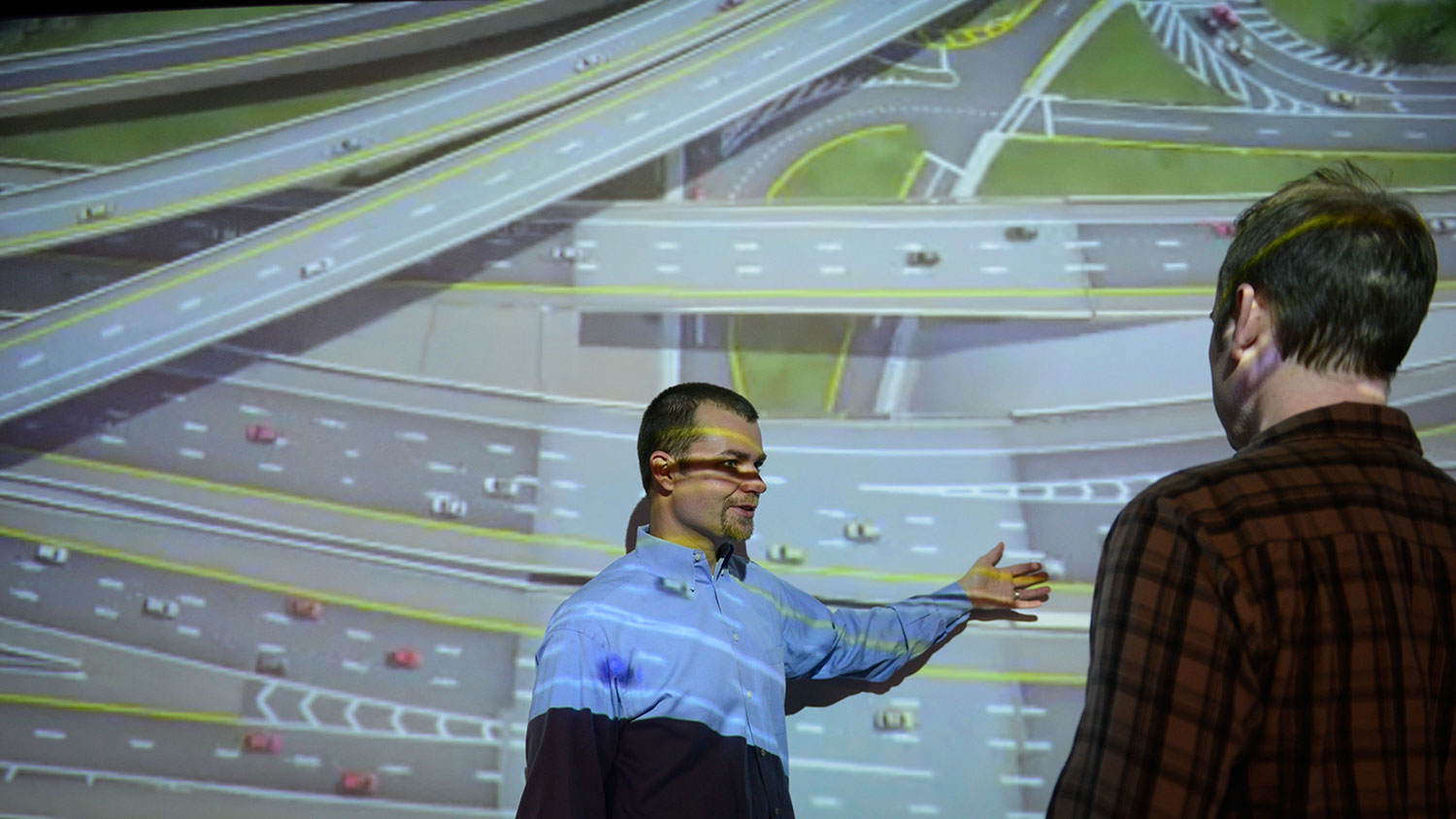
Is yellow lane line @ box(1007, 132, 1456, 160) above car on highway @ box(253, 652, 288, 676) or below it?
above

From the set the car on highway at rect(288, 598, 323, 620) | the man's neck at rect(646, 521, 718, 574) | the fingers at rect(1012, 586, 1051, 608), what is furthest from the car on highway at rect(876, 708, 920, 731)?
the car on highway at rect(288, 598, 323, 620)

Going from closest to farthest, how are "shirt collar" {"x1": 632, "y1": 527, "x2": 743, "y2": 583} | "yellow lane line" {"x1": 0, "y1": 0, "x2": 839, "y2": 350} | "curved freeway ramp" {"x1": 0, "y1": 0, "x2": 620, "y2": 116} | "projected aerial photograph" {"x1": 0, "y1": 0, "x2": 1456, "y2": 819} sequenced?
"shirt collar" {"x1": 632, "y1": 527, "x2": 743, "y2": 583}, "projected aerial photograph" {"x1": 0, "y1": 0, "x2": 1456, "y2": 819}, "yellow lane line" {"x1": 0, "y1": 0, "x2": 839, "y2": 350}, "curved freeway ramp" {"x1": 0, "y1": 0, "x2": 620, "y2": 116}

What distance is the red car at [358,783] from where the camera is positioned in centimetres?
201

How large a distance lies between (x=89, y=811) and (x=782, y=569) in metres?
1.30

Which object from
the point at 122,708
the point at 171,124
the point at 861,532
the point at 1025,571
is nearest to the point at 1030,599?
the point at 1025,571

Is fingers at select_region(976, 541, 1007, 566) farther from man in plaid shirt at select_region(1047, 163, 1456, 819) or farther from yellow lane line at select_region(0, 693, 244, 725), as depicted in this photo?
yellow lane line at select_region(0, 693, 244, 725)

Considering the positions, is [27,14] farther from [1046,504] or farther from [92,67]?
[1046,504]

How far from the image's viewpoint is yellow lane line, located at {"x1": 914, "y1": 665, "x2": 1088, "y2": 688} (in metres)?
1.91

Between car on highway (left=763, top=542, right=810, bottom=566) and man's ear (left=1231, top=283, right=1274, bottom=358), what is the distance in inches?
41.6

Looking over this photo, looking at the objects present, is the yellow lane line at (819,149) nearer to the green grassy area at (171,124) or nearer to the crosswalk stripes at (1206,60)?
the crosswalk stripes at (1206,60)

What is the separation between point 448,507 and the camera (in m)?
2.06

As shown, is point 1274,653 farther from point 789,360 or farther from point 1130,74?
point 1130,74

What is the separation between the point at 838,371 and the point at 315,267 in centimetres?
99

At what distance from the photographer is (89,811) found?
6.82 ft
